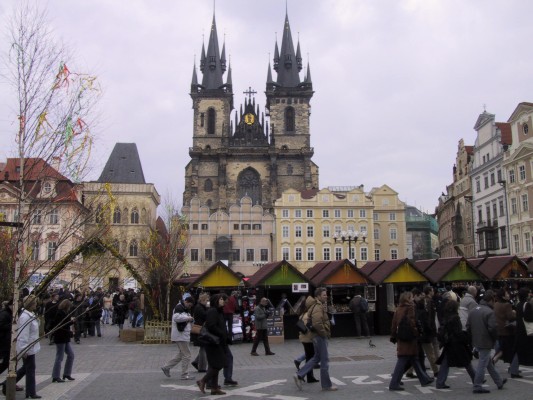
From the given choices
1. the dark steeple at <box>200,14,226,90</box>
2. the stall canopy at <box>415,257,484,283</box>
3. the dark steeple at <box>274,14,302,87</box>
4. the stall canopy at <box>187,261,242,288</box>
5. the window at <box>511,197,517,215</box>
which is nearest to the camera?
the stall canopy at <box>187,261,242,288</box>

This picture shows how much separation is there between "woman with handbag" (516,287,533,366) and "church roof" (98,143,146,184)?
6397 centimetres

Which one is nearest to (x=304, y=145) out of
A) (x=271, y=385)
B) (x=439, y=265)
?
(x=439, y=265)

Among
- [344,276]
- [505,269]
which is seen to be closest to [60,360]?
[344,276]

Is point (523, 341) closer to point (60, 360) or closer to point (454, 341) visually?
point (454, 341)

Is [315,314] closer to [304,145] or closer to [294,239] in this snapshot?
[294,239]

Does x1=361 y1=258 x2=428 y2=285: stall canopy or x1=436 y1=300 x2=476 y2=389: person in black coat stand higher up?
x1=361 y1=258 x2=428 y2=285: stall canopy

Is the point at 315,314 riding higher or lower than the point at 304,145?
lower

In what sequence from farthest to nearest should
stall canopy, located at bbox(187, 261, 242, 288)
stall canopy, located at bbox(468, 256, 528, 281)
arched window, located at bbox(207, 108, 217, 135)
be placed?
arched window, located at bbox(207, 108, 217, 135) → stall canopy, located at bbox(468, 256, 528, 281) → stall canopy, located at bbox(187, 261, 242, 288)

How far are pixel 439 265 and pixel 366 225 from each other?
46.2m

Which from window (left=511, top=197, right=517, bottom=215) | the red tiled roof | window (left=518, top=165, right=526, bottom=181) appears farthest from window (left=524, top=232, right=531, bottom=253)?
the red tiled roof

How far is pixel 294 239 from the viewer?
69.8 meters

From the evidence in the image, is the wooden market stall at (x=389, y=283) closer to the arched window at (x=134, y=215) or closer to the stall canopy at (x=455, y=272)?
the stall canopy at (x=455, y=272)

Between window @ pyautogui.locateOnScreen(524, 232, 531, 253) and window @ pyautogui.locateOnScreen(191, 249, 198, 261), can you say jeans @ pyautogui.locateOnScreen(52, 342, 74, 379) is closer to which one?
window @ pyautogui.locateOnScreen(524, 232, 531, 253)

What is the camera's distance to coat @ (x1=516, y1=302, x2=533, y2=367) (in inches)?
464
